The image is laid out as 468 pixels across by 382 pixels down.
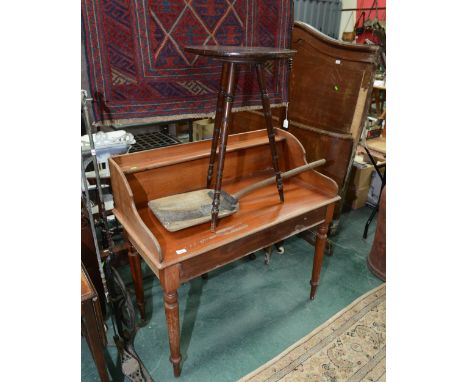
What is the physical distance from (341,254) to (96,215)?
1840 millimetres

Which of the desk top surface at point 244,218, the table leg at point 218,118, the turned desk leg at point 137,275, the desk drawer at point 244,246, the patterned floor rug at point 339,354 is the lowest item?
the patterned floor rug at point 339,354

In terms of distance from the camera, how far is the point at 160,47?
5.54 ft

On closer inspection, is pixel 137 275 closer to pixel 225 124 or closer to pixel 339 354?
pixel 225 124

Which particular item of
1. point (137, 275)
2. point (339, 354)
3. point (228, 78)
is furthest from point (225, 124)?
point (339, 354)

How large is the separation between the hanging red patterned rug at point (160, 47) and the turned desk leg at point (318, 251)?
929mm

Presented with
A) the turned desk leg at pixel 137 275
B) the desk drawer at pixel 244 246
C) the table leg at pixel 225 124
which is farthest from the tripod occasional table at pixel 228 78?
the turned desk leg at pixel 137 275

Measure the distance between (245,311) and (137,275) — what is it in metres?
0.71

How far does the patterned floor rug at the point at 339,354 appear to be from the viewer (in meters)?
1.78

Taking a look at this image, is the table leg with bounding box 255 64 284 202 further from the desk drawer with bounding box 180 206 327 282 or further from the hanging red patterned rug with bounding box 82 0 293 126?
the hanging red patterned rug with bounding box 82 0 293 126

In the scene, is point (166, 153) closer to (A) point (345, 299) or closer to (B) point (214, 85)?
(B) point (214, 85)

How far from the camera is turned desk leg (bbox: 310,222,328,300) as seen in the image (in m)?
2.04

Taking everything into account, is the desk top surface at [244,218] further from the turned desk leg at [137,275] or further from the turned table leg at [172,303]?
the turned desk leg at [137,275]

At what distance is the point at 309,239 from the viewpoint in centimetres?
288

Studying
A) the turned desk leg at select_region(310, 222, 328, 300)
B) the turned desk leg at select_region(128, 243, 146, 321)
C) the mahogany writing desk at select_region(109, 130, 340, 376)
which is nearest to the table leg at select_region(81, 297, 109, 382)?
the mahogany writing desk at select_region(109, 130, 340, 376)
